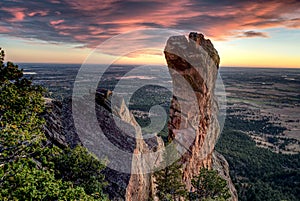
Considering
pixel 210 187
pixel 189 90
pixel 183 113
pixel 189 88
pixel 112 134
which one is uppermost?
pixel 189 88

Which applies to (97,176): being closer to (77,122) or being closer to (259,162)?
(77,122)

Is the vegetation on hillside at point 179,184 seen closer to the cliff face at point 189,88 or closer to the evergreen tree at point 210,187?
the evergreen tree at point 210,187

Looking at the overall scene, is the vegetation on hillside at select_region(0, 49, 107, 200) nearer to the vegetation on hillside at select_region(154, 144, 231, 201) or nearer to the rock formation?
the rock formation

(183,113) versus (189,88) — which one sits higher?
(189,88)

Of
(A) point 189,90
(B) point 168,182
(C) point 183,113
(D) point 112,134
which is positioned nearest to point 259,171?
(C) point 183,113

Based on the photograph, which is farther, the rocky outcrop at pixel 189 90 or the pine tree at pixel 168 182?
the rocky outcrop at pixel 189 90

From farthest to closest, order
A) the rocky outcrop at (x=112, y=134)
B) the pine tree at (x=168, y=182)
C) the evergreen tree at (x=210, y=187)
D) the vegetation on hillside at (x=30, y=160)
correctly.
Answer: the evergreen tree at (x=210, y=187) < the pine tree at (x=168, y=182) < the rocky outcrop at (x=112, y=134) < the vegetation on hillside at (x=30, y=160)

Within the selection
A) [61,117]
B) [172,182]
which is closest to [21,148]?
[61,117]

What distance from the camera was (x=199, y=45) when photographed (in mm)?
42469

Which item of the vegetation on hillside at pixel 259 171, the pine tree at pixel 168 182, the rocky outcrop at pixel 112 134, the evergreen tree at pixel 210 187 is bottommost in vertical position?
the vegetation on hillside at pixel 259 171

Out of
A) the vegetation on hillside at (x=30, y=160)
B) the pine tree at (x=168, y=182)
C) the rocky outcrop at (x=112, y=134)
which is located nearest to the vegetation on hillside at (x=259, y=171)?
the pine tree at (x=168, y=182)

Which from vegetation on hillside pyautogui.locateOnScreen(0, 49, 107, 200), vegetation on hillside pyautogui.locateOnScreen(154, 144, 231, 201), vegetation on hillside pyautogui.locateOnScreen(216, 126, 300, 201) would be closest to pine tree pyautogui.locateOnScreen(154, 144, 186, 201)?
vegetation on hillside pyautogui.locateOnScreen(154, 144, 231, 201)

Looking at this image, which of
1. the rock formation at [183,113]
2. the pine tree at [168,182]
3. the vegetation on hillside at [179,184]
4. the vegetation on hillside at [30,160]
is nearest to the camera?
the vegetation on hillside at [30,160]

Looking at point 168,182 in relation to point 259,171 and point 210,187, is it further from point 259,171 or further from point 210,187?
point 259,171
